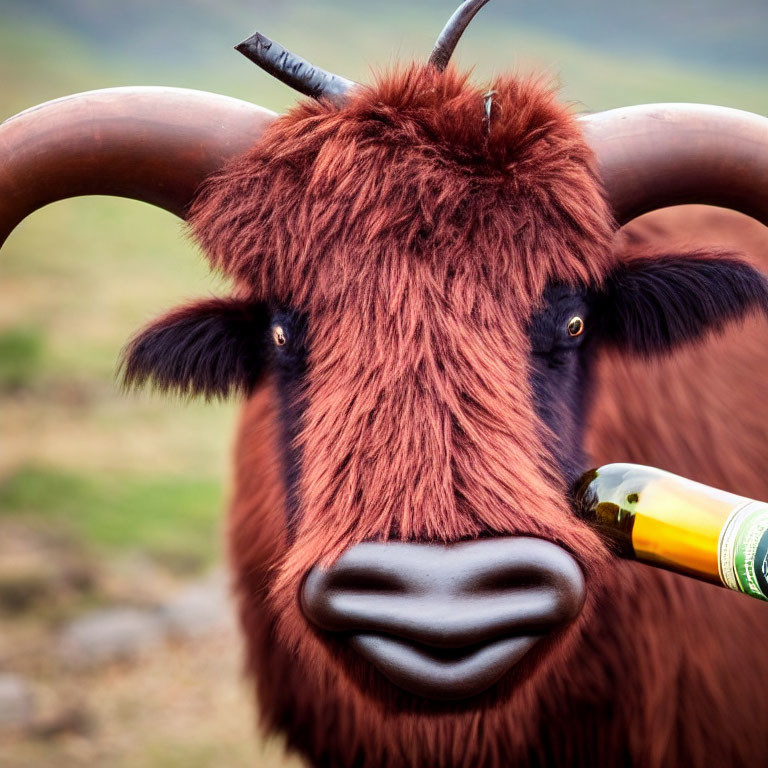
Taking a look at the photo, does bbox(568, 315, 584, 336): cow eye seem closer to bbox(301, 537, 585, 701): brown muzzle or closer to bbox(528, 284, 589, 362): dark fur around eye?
bbox(528, 284, 589, 362): dark fur around eye

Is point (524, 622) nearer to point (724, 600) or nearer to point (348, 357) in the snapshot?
point (348, 357)

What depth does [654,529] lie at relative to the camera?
2.33m

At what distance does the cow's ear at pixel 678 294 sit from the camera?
2.93 meters

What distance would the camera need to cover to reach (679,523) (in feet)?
7.41

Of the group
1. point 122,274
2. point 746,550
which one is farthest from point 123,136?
point 122,274

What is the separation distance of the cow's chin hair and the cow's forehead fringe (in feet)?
3.14

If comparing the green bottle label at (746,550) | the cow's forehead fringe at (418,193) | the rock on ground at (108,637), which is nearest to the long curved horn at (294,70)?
the cow's forehead fringe at (418,193)

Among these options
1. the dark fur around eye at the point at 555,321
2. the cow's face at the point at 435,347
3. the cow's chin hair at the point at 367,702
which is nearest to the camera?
the cow's face at the point at 435,347

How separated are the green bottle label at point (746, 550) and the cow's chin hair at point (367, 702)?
0.52 meters

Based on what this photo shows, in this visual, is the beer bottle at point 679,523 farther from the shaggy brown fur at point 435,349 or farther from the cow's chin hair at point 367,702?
the cow's chin hair at point 367,702

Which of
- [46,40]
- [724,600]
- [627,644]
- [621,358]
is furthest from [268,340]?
[46,40]

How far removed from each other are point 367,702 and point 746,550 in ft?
3.63

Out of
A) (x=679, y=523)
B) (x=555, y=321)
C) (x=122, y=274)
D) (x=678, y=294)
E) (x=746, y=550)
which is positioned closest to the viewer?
(x=746, y=550)

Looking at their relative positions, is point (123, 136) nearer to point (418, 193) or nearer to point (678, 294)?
point (418, 193)
